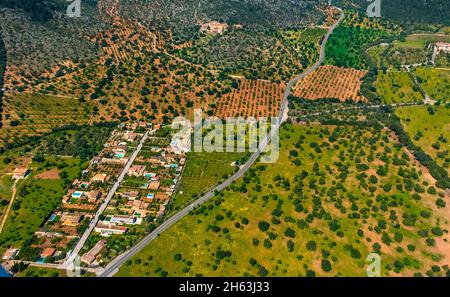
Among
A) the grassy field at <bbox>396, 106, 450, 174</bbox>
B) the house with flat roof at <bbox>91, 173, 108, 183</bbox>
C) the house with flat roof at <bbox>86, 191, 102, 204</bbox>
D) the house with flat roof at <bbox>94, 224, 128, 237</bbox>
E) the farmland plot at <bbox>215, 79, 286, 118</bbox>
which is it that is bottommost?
the house with flat roof at <bbox>94, 224, 128, 237</bbox>

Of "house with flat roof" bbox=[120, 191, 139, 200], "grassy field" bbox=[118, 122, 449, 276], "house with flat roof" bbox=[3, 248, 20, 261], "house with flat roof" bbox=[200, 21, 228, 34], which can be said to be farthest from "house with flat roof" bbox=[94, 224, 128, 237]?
"house with flat roof" bbox=[200, 21, 228, 34]

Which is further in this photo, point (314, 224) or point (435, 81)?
point (435, 81)

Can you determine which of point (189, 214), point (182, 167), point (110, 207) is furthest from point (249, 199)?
point (110, 207)

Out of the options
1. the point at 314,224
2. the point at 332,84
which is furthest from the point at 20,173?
the point at 332,84

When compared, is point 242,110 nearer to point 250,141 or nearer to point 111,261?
point 250,141

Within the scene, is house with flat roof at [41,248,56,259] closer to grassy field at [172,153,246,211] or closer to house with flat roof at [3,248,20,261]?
house with flat roof at [3,248,20,261]

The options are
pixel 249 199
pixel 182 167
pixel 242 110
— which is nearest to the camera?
pixel 249 199

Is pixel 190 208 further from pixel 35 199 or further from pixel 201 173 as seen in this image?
pixel 35 199
